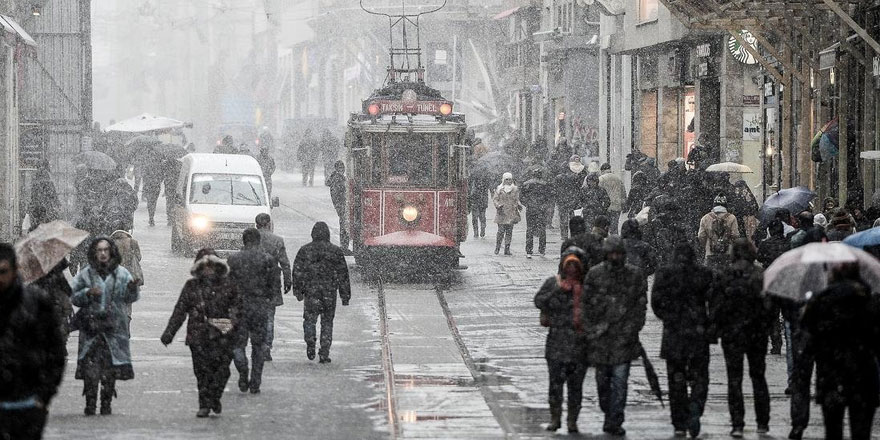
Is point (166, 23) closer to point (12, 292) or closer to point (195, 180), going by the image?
point (195, 180)

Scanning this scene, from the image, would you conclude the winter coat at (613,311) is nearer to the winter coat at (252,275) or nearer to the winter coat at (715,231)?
the winter coat at (252,275)

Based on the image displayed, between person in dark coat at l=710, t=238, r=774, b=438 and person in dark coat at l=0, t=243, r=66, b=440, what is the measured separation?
588 centimetres

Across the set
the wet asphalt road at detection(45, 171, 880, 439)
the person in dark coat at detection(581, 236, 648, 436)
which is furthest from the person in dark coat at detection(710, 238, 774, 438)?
the person in dark coat at detection(581, 236, 648, 436)

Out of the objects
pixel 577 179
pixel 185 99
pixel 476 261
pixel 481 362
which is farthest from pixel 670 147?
pixel 185 99

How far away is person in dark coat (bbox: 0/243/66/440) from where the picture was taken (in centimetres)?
847

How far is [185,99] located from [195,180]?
98.3 metres

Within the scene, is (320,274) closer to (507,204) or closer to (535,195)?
(535,195)

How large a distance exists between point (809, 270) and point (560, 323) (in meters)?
2.15

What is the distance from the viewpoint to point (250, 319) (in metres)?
15.5

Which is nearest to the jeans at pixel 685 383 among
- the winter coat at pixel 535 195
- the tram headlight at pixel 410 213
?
the tram headlight at pixel 410 213

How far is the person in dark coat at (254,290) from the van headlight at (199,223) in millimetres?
13799

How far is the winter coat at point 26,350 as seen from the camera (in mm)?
8477

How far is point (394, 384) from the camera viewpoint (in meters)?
15.9

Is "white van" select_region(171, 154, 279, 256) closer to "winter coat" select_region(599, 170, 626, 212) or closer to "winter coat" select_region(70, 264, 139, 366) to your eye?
"winter coat" select_region(599, 170, 626, 212)
